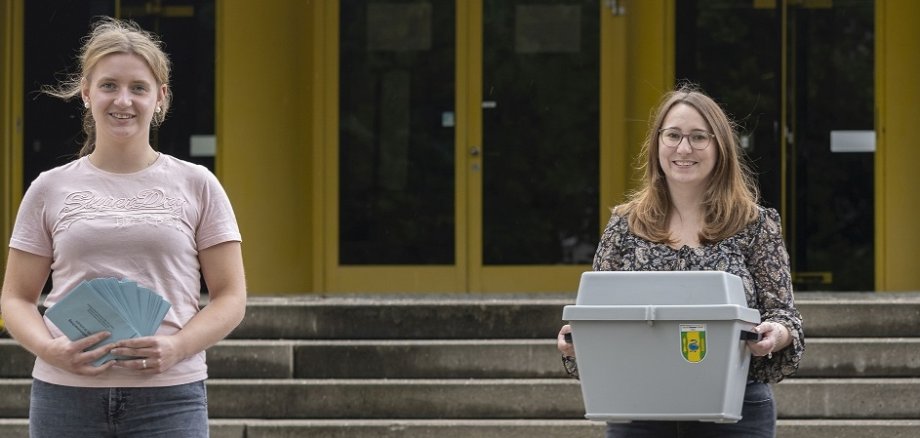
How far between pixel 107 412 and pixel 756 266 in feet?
4.88

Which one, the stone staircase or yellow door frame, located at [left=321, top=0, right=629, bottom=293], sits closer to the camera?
the stone staircase

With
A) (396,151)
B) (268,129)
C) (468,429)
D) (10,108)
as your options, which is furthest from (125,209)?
(10,108)

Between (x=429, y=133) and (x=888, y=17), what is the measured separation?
320 cm

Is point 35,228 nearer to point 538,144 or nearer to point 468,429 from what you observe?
point 468,429

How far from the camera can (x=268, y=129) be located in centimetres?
1005

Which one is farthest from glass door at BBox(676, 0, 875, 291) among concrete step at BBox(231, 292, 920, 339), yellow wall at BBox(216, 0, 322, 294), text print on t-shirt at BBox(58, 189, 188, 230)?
text print on t-shirt at BBox(58, 189, 188, 230)

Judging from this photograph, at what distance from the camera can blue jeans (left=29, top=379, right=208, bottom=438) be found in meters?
3.05

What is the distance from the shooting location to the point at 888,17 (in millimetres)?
10016

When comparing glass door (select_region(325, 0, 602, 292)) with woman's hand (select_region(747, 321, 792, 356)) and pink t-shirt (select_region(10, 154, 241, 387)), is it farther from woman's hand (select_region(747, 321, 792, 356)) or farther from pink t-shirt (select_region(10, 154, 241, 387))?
pink t-shirt (select_region(10, 154, 241, 387))

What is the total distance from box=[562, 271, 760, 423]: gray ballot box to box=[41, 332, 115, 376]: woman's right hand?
0.99 m

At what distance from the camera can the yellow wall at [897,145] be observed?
394 inches

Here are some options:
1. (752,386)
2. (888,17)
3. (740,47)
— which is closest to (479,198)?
(740,47)

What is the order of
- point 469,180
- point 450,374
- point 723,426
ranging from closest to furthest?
point 723,426
point 450,374
point 469,180

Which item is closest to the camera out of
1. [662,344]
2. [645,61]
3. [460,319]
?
[662,344]
